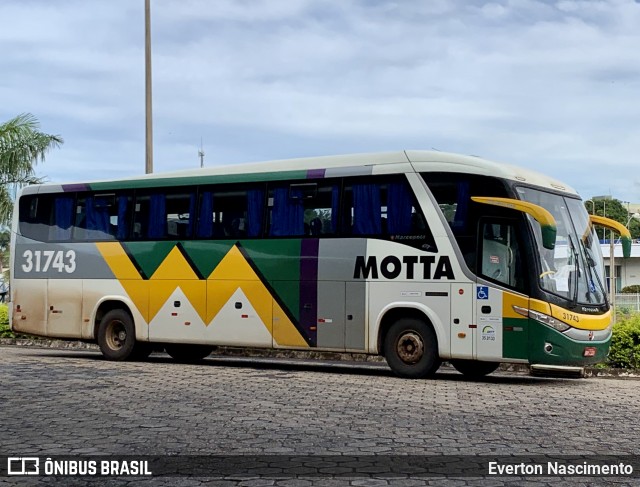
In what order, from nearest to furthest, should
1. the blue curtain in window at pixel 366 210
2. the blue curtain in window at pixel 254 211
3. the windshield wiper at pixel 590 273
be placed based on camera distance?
the windshield wiper at pixel 590 273 → the blue curtain in window at pixel 366 210 → the blue curtain in window at pixel 254 211

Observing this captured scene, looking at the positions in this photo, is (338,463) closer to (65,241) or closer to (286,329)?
(286,329)

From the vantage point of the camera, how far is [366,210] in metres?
16.5

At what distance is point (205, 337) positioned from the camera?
18625 mm

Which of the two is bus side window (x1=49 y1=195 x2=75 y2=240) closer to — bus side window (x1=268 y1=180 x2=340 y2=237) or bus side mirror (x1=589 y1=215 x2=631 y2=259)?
bus side window (x1=268 y1=180 x2=340 y2=237)

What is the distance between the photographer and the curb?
17.6 metres

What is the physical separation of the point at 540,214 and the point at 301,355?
8946mm

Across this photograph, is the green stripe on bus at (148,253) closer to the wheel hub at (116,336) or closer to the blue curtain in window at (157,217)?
the blue curtain in window at (157,217)

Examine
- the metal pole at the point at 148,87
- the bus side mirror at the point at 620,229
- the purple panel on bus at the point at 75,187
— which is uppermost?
the metal pole at the point at 148,87

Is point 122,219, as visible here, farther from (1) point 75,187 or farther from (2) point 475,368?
(2) point 475,368

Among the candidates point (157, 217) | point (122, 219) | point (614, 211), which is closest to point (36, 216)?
point (122, 219)

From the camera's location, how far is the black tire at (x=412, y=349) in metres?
15.8

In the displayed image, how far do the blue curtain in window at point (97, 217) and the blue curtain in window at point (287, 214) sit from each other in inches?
170

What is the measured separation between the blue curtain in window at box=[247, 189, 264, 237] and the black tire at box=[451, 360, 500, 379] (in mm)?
4358

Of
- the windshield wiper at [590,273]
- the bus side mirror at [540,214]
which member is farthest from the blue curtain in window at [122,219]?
the windshield wiper at [590,273]
